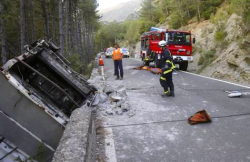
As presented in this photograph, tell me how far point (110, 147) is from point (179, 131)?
147cm

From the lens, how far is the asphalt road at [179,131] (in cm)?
371

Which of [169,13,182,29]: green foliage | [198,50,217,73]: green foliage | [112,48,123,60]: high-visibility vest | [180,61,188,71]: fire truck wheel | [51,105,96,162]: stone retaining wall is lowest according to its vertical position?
[180,61,188,71]: fire truck wheel

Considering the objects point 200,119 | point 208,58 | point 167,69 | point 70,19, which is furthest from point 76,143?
point 70,19

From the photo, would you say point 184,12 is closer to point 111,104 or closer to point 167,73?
point 167,73

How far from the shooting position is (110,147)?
4.06 metres

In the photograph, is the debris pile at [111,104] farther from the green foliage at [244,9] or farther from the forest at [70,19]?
the green foliage at [244,9]

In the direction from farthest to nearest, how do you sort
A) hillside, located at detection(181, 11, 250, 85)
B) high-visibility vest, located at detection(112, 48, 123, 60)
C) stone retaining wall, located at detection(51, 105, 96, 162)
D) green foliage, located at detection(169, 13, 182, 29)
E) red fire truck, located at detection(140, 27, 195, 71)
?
1. green foliage, located at detection(169, 13, 182, 29)
2. red fire truck, located at detection(140, 27, 195, 71)
3. hillside, located at detection(181, 11, 250, 85)
4. high-visibility vest, located at detection(112, 48, 123, 60)
5. stone retaining wall, located at detection(51, 105, 96, 162)

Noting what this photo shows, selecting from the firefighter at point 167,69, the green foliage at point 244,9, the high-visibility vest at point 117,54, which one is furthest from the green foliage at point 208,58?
the firefighter at point 167,69

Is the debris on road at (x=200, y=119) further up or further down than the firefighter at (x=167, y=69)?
further down

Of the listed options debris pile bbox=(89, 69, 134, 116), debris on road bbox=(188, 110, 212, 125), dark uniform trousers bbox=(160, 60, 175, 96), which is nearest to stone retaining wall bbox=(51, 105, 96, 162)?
debris pile bbox=(89, 69, 134, 116)

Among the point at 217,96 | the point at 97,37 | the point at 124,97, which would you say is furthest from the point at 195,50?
the point at 97,37

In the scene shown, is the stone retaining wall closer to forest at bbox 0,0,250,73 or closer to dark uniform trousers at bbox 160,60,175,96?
dark uniform trousers at bbox 160,60,175,96

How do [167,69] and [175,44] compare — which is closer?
[167,69]

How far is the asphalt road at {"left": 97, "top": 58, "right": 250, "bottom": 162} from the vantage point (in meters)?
3.71
